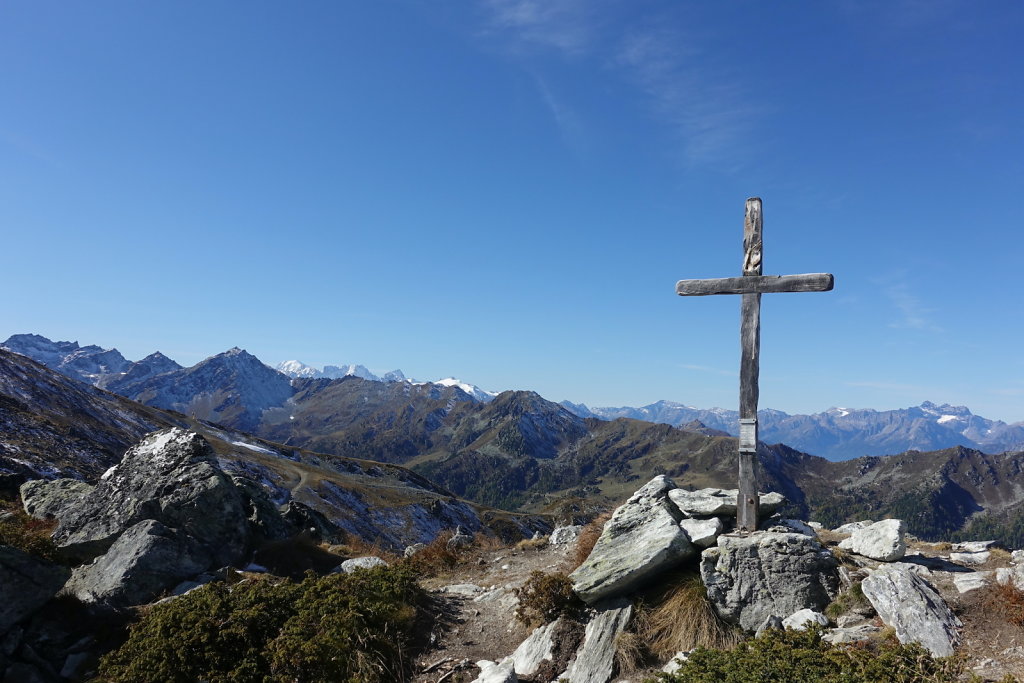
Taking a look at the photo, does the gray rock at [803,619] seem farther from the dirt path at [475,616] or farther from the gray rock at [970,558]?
the gray rock at [970,558]

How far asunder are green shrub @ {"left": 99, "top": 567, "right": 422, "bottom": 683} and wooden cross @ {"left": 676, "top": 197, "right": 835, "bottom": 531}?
8.52 m

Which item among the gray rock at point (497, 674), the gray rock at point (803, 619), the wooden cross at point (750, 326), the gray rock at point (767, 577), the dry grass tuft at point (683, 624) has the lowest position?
the gray rock at point (497, 674)

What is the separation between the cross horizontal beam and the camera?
12.2m

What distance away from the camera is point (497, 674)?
967cm

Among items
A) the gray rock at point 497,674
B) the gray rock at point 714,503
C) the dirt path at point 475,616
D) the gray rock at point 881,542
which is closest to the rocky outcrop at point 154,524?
the dirt path at point 475,616

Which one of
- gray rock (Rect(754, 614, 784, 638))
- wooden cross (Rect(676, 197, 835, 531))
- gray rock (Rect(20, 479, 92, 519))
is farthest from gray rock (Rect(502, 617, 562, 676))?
gray rock (Rect(20, 479, 92, 519))

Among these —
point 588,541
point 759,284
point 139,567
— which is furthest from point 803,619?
point 139,567

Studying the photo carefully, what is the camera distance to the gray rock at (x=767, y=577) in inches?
419

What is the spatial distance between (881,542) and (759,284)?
6739 mm

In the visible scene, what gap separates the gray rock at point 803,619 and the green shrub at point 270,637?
762 cm

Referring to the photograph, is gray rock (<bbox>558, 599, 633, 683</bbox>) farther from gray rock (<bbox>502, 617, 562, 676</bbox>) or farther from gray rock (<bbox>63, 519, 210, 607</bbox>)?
gray rock (<bbox>63, 519, 210, 607</bbox>)

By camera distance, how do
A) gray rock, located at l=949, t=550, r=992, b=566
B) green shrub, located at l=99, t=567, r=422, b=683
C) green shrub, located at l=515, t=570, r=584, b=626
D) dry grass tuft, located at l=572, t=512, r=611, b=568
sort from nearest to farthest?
green shrub, located at l=99, t=567, r=422, b=683
green shrub, located at l=515, t=570, r=584, b=626
gray rock, located at l=949, t=550, r=992, b=566
dry grass tuft, located at l=572, t=512, r=611, b=568

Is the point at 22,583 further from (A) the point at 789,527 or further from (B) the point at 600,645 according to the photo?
(A) the point at 789,527

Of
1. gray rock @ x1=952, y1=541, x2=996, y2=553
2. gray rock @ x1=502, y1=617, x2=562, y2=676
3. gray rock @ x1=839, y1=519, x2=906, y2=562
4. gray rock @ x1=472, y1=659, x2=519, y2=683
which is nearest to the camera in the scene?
gray rock @ x1=472, y1=659, x2=519, y2=683
